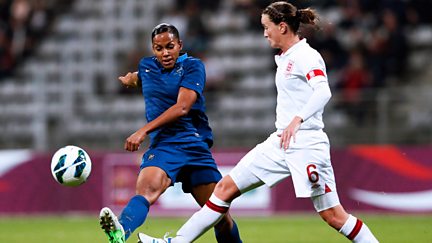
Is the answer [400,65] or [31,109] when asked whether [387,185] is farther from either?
[31,109]

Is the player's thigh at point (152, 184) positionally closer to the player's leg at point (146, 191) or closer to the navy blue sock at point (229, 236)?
the player's leg at point (146, 191)

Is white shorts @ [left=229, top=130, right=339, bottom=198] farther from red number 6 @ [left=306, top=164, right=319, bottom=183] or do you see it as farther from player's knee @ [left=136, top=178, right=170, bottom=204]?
player's knee @ [left=136, top=178, right=170, bottom=204]

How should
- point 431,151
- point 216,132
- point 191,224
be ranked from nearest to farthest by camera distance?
point 191,224, point 431,151, point 216,132

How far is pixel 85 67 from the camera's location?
1862 centimetres

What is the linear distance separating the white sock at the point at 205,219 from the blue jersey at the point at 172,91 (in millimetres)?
580

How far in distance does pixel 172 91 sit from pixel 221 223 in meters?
1.12

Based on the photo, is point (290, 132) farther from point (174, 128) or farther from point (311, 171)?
point (174, 128)

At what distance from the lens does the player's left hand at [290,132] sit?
253 inches

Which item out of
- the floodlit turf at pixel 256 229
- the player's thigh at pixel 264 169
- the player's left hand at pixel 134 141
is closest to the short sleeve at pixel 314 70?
the player's thigh at pixel 264 169

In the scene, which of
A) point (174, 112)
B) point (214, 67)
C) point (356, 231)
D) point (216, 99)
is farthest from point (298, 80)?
point (214, 67)

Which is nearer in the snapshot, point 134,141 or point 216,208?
point 134,141

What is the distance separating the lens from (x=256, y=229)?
11.8 metres

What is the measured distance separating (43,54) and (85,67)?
174 cm

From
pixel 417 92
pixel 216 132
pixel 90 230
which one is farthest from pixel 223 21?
pixel 90 230
